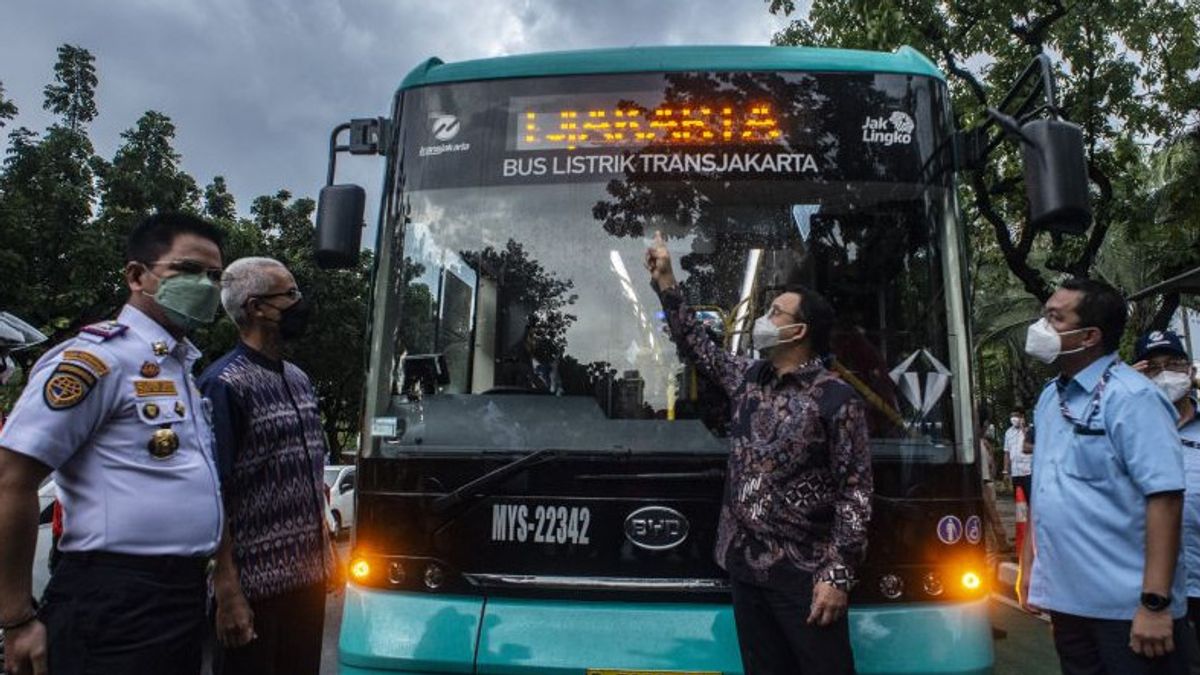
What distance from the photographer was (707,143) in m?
3.68

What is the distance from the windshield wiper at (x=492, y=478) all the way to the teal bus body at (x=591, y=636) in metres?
0.35

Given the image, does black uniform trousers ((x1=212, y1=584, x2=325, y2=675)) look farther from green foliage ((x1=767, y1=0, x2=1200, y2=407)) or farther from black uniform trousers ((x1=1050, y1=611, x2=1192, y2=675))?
green foliage ((x1=767, y1=0, x2=1200, y2=407))

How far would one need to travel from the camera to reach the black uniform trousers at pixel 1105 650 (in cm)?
275

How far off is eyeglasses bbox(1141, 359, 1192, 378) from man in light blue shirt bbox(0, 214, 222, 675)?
168 inches

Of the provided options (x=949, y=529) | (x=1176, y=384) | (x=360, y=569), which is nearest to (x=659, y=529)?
(x=949, y=529)

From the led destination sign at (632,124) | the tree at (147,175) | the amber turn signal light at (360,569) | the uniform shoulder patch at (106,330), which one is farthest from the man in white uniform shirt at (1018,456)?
the tree at (147,175)

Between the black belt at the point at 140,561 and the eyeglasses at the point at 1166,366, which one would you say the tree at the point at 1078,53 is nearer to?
the eyeglasses at the point at 1166,366

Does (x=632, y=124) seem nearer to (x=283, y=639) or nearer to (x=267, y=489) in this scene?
(x=267, y=489)

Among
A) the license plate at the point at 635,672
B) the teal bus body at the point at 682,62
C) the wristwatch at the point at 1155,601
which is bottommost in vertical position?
the license plate at the point at 635,672

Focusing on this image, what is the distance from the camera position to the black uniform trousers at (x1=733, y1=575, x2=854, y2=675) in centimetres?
286

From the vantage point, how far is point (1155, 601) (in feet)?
8.76

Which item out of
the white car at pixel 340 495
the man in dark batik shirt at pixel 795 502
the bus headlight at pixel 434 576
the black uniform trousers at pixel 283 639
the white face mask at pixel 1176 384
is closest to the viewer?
the man in dark batik shirt at pixel 795 502

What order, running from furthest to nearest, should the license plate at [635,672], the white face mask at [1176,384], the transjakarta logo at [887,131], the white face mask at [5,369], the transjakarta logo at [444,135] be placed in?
1. the white face mask at [5,369]
2. the white face mask at [1176,384]
3. the transjakarta logo at [444,135]
4. the transjakarta logo at [887,131]
5. the license plate at [635,672]

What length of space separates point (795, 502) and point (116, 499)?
194 cm
